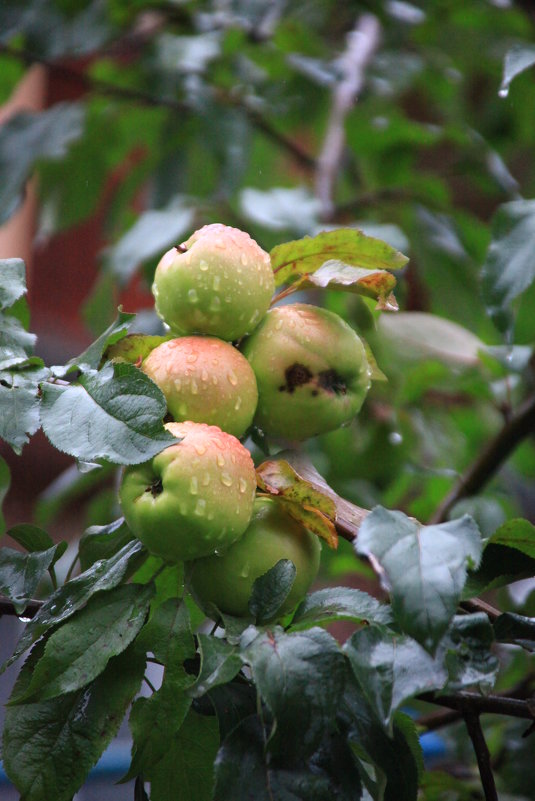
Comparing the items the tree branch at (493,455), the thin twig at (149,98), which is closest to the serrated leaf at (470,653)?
the tree branch at (493,455)

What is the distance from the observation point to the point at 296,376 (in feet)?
1.35

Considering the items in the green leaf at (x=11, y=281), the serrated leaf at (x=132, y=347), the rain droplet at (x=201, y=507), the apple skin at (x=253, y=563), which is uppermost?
the green leaf at (x=11, y=281)

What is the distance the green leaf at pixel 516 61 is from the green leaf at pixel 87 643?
38cm

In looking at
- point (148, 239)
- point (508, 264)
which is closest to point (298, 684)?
point (508, 264)

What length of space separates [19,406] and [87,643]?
0.34ft

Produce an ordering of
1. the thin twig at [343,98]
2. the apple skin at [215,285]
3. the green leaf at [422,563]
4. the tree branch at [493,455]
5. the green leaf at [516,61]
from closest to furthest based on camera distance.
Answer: the green leaf at [422,563] → the apple skin at [215,285] → the green leaf at [516,61] → the tree branch at [493,455] → the thin twig at [343,98]

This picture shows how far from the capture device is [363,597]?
1.24 ft

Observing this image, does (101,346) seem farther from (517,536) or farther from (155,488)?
(517,536)

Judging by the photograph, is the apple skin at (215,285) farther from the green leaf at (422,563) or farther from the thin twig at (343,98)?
the thin twig at (343,98)

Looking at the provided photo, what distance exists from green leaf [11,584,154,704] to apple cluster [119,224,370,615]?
0.11 feet

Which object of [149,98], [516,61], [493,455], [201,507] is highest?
[516,61]

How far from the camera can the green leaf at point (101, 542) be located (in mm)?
448

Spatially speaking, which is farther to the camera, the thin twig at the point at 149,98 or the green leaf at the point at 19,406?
the thin twig at the point at 149,98

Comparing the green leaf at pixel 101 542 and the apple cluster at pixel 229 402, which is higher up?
the apple cluster at pixel 229 402
